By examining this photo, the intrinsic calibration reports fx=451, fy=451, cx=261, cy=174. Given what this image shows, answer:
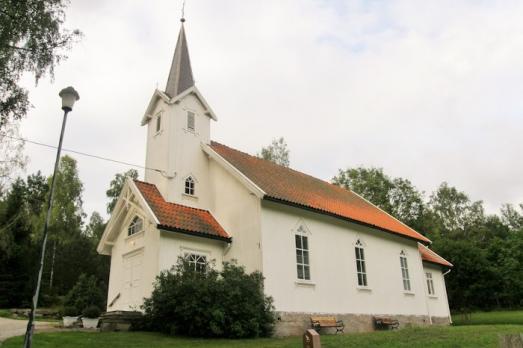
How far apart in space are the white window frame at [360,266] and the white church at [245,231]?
0.05m

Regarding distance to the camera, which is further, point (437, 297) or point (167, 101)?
point (437, 297)

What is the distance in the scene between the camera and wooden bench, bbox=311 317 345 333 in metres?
16.9

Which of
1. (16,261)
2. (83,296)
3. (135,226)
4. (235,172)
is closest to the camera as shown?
(235,172)

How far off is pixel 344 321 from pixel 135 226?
30.9ft

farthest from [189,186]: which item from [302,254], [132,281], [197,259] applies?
[302,254]

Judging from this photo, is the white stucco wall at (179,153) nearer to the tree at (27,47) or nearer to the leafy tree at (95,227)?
the tree at (27,47)

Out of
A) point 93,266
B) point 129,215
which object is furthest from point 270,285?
point 93,266

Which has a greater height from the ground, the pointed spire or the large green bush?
the pointed spire

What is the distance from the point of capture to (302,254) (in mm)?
18078

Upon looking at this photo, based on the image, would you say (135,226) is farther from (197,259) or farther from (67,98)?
(67,98)

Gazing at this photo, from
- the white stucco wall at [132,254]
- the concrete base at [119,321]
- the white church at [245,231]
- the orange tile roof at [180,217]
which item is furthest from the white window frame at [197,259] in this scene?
the concrete base at [119,321]

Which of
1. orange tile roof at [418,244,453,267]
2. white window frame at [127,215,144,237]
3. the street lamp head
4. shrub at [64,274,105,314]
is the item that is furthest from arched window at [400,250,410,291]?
the street lamp head

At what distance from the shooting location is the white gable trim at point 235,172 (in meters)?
16.7

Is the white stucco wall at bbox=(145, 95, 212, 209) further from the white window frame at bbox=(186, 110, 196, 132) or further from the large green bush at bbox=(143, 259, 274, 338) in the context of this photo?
the large green bush at bbox=(143, 259, 274, 338)
